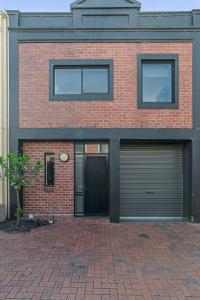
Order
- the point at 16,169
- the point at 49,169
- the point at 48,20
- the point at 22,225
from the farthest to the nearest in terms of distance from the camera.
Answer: the point at 49,169 < the point at 48,20 < the point at 22,225 < the point at 16,169

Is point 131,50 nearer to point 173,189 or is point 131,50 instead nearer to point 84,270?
point 173,189

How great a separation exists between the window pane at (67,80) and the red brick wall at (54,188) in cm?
180

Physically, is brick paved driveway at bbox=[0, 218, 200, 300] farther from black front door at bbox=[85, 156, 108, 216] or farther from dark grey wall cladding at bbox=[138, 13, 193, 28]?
dark grey wall cladding at bbox=[138, 13, 193, 28]

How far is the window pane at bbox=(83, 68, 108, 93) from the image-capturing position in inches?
357

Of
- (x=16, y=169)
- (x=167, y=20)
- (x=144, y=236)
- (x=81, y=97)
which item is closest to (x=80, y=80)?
(x=81, y=97)

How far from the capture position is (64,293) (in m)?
4.22

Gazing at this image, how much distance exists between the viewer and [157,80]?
9117mm

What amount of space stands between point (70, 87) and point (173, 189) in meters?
4.82

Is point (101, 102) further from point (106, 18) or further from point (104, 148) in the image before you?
point (106, 18)

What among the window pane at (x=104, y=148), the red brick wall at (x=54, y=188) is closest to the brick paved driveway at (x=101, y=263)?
the red brick wall at (x=54, y=188)

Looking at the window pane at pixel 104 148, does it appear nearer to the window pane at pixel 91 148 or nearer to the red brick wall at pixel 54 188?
the window pane at pixel 91 148

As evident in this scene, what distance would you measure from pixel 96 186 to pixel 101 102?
2775 mm

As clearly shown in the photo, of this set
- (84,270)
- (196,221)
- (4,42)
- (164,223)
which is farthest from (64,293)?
(4,42)

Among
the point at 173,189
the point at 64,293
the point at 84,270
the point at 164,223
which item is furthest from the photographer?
the point at 173,189
